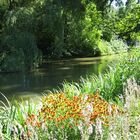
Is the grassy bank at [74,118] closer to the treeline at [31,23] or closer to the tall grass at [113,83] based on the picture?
the tall grass at [113,83]

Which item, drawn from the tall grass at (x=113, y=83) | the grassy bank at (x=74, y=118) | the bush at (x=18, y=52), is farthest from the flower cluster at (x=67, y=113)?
the bush at (x=18, y=52)

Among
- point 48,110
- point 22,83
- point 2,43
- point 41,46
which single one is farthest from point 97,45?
point 48,110

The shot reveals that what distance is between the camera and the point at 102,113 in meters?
4.68

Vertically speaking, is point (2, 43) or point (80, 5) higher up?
point (80, 5)

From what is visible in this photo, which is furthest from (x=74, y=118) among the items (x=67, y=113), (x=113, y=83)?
(x=113, y=83)

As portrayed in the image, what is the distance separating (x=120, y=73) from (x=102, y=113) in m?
3.86

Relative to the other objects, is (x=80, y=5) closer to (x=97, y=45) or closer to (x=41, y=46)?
(x=41, y=46)

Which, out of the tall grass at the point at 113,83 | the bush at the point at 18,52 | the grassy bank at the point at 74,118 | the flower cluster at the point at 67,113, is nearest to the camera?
the grassy bank at the point at 74,118

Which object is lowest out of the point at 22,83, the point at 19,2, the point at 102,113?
the point at 22,83

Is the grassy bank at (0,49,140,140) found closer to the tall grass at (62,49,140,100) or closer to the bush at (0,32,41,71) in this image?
the tall grass at (62,49,140,100)

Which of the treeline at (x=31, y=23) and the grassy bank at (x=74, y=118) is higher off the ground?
the treeline at (x=31, y=23)

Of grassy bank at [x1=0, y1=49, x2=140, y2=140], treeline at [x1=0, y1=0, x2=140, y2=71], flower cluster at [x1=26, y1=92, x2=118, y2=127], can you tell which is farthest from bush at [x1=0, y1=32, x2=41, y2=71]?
flower cluster at [x1=26, y1=92, x2=118, y2=127]

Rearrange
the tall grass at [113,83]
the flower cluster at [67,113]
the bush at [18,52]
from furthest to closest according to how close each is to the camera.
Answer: the bush at [18,52] < the tall grass at [113,83] < the flower cluster at [67,113]

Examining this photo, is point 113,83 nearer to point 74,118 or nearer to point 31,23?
point 74,118
